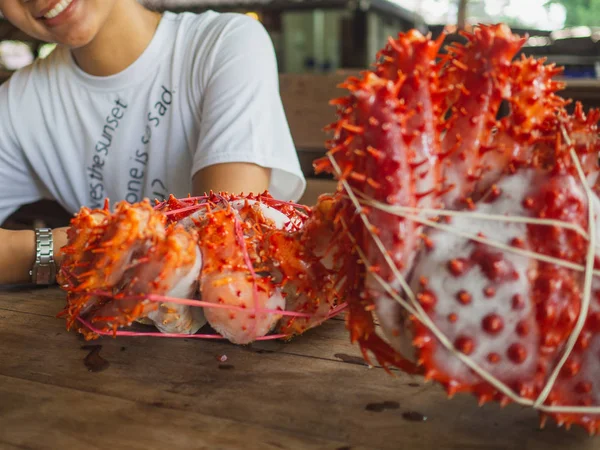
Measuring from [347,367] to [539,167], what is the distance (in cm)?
30

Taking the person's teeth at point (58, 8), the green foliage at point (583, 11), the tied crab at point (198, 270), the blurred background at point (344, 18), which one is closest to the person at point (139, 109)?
the person's teeth at point (58, 8)

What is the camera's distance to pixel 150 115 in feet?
4.69

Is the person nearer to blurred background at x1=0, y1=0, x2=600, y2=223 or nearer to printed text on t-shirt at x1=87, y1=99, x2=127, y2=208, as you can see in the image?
printed text on t-shirt at x1=87, y1=99, x2=127, y2=208

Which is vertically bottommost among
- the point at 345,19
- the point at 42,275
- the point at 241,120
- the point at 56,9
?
the point at 42,275

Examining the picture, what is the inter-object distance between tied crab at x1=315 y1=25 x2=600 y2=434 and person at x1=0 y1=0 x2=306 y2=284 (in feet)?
2.44

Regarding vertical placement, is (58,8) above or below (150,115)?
above

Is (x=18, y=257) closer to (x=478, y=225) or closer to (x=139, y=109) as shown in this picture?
(x=139, y=109)

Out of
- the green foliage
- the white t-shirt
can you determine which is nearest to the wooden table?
the white t-shirt

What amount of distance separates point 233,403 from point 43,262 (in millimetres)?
588

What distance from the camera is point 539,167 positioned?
486mm

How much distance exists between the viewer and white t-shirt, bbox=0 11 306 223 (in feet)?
4.36

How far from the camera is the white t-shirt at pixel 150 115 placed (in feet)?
4.36

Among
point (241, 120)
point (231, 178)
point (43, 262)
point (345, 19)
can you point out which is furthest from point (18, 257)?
point (345, 19)

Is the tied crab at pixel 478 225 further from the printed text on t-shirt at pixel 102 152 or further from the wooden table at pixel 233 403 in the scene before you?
the printed text on t-shirt at pixel 102 152
